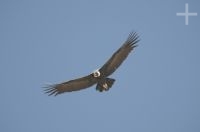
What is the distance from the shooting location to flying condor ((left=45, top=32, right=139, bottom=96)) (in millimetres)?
16578

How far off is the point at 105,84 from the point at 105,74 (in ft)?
2.13

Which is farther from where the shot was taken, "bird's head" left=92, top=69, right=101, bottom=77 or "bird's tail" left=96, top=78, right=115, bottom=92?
"bird's head" left=92, top=69, right=101, bottom=77

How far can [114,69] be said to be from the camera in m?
16.9

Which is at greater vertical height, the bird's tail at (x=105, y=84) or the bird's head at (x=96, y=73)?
the bird's head at (x=96, y=73)

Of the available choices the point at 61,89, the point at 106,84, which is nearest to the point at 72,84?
the point at 61,89

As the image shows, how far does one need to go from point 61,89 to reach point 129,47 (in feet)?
10.8

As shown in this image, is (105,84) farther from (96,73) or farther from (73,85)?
(73,85)

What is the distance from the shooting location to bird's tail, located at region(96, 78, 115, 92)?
1641cm

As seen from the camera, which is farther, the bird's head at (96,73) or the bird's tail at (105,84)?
the bird's head at (96,73)

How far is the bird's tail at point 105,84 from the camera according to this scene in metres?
16.4

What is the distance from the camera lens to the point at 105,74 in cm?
1700

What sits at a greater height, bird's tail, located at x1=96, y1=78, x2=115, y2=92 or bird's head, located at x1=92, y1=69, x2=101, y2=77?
bird's head, located at x1=92, y1=69, x2=101, y2=77

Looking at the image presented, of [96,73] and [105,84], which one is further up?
[96,73]

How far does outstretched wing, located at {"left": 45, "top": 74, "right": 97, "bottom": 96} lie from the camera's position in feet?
56.6
